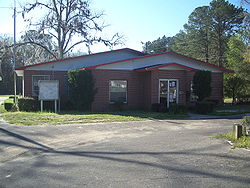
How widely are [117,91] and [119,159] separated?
38.1ft

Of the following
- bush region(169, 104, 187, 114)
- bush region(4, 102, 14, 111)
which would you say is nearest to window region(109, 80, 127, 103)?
bush region(169, 104, 187, 114)

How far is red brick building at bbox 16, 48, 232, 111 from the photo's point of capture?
16.6m

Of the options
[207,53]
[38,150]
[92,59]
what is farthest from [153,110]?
[207,53]

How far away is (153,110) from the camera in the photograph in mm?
15922

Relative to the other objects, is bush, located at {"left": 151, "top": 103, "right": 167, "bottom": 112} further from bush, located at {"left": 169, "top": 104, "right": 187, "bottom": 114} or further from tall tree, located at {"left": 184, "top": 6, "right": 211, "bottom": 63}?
tall tree, located at {"left": 184, "top": 6, "right": 211, "bottom": 63}

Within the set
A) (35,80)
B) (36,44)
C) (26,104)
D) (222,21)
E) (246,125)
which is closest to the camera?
(246,125)

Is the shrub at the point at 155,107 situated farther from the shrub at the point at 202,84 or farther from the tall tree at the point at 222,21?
the tall tree at the point at 222,21

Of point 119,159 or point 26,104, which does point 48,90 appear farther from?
point 119,159

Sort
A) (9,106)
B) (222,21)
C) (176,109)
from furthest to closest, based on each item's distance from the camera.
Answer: (222,21) → (9,106) → (176,109)

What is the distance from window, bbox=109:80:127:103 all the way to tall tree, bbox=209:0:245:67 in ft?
74.0

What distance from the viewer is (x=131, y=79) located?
17578 mm

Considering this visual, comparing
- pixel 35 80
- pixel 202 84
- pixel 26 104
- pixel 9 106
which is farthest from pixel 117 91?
pixel 9 106

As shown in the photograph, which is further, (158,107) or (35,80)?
(35,80)

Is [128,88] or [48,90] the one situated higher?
[128,88]
